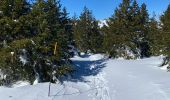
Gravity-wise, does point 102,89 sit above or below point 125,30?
below

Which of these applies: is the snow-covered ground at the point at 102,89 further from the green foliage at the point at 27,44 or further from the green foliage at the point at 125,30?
the green foliage at the point at 125,30

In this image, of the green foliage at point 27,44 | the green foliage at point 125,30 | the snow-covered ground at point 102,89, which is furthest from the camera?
the green foliage at point 125,30

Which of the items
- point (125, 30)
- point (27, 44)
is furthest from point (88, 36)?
point (27, 44)

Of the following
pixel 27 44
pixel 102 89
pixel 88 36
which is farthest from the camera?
pixel 88 36

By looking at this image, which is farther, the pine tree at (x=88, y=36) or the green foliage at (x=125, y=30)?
the pine tree at (x=88, y=36)

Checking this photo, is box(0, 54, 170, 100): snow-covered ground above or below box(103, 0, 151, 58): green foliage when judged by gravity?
below

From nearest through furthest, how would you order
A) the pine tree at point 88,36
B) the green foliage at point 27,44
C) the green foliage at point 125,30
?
the green foliage at point 27,44 < the green foliage at point 125,30 < the pine tree at point 88,36

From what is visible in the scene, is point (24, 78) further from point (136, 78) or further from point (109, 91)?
point (136, 78)

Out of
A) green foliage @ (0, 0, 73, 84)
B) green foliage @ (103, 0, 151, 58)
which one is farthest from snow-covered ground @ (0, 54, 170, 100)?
green foliage @ (103, 0, 151, 58)

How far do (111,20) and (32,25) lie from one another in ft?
101

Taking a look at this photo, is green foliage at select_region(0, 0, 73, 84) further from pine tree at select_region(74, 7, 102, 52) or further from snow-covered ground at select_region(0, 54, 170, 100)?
pine tree at select_region(74, 7, 102, 52)

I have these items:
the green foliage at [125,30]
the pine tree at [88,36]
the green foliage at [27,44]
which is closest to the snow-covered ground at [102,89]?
the green foliage at [27,44]

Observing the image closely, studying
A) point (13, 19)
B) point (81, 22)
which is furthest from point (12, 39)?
point (81, 22)

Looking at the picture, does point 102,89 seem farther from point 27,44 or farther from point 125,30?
point 125,30
